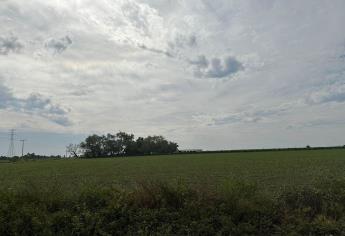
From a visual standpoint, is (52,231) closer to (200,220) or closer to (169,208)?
(169,208)

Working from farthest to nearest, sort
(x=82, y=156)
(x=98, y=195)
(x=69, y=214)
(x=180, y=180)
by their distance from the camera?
(x=82, y=156), (x=180, y=180), (x=98, y=195), (x=69, y=214)

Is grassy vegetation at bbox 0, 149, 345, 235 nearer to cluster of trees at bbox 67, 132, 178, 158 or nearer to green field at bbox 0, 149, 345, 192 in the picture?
green field at bbox 0, 149, 345, 192

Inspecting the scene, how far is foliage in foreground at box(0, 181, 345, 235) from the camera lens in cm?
940

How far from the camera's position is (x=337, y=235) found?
9.19 meters

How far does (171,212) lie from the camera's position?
10.2 meters

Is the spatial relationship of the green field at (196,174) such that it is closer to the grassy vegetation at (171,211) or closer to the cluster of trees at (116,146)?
the grassy vegetation at (171,211)

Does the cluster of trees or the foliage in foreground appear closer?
the foliage in foreground

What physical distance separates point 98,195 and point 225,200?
3.59 meters

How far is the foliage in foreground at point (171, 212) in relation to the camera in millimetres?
9398

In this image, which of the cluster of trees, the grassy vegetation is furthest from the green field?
the cluster of trees

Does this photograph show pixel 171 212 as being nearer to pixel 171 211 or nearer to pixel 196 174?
pixel 171 211

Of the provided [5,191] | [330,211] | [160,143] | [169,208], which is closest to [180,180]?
[169,208]

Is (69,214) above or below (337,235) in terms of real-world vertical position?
above

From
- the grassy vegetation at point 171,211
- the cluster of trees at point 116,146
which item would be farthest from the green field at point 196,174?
the cluster of trees at point 116,146
